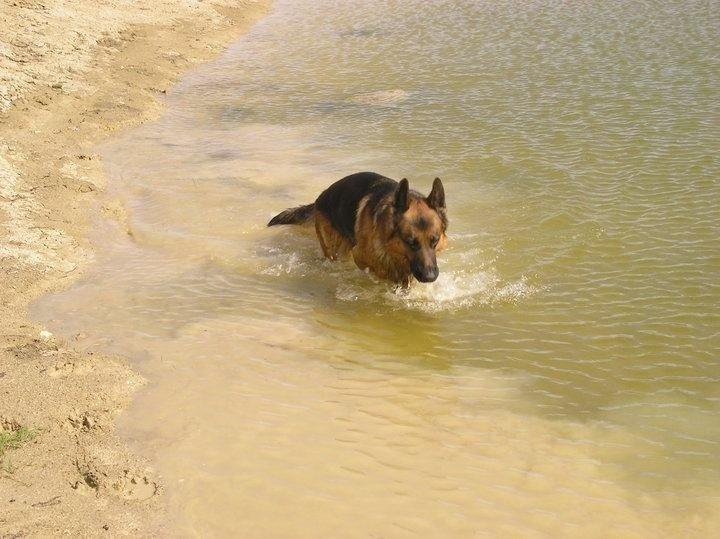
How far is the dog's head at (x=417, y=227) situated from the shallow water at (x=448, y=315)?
541 millimetres

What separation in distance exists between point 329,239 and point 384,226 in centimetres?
Answer: 130

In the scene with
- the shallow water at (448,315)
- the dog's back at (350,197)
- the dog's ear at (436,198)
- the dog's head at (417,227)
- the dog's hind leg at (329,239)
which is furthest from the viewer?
the dog's hind leg at (329,239)

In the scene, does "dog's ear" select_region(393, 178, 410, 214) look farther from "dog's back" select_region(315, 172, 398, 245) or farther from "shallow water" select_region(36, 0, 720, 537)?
"shallow water" select_region(36, 0, 720, 537)

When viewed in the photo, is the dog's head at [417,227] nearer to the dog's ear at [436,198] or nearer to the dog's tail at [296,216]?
the dog's ear at [436,198]

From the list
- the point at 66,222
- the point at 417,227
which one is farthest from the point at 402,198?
the point at 66,222

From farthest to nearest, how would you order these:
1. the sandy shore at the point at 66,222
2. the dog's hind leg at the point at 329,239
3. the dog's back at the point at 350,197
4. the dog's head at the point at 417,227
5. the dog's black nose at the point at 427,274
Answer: the dog's hind leg at the point at 329,239 < the dog's back at the point at 350,197 < the dog's head at the point at 417,227 < the dog's black nose at the point at 427,274 < the sandy shore at the point at 66,222

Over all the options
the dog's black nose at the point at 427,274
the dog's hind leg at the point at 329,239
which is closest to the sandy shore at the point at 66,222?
the dog's hind leg at the point at 329,239

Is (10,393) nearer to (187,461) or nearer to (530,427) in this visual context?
(187,461)

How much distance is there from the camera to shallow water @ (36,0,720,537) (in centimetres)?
448

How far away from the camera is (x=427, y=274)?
22.8 ft

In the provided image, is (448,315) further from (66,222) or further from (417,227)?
(66,222)

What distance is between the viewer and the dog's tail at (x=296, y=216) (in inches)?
357

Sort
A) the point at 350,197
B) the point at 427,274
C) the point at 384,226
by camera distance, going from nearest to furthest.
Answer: the point at 427,274 < the point at 384,226 < the point at 350,197

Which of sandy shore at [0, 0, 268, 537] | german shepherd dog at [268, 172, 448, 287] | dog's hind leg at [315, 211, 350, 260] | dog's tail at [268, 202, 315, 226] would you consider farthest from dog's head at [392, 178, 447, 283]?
sandy shore at [0, 0, 268, 537]
